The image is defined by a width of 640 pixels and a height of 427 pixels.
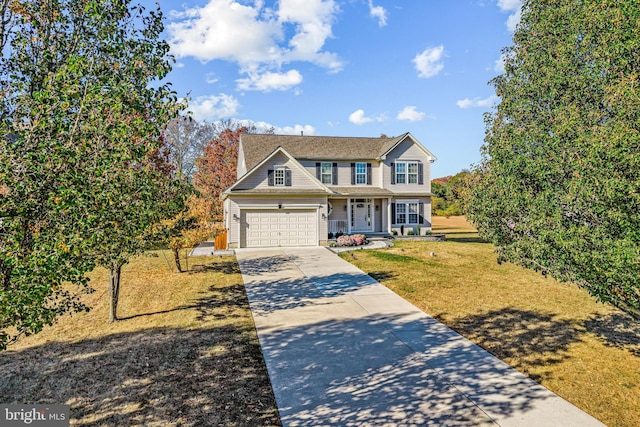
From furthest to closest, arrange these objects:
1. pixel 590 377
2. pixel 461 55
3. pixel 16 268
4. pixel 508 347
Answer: pixel 461 55 < pixel 508 347 < pixel 590 377 < pixel 16 268

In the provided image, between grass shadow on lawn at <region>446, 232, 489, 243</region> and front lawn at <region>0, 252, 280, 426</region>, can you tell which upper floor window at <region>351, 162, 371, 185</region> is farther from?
front lawn at <region>0, 252, 280, 426</region>

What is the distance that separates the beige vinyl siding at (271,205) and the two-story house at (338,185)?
6 cm

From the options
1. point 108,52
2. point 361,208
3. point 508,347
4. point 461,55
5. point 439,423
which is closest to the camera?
point 439,423

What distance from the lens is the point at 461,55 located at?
1415 centimetres

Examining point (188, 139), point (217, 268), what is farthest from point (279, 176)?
point (188, 139)

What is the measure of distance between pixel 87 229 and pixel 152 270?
11.9m

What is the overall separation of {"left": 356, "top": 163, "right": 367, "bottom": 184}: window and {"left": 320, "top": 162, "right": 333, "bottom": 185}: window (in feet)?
6.84

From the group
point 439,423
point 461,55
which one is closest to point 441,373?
point 439,423

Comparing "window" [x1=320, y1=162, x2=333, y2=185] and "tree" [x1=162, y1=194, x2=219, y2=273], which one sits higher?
"window" [x1=320, y1=162, x2=333, y2=185]

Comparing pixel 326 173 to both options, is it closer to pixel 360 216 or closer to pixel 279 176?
pixel 360 216

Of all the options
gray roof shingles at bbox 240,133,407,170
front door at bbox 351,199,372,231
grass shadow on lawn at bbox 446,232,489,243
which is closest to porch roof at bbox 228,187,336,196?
gray roof shingles at bbox 240,133,407,170

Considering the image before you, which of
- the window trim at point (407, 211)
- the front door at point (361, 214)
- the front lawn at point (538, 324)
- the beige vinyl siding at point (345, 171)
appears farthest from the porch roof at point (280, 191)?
the window trim at point (407, 211)

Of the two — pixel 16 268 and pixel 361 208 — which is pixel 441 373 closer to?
pixel 16 268

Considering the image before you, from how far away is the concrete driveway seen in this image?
5.04m
